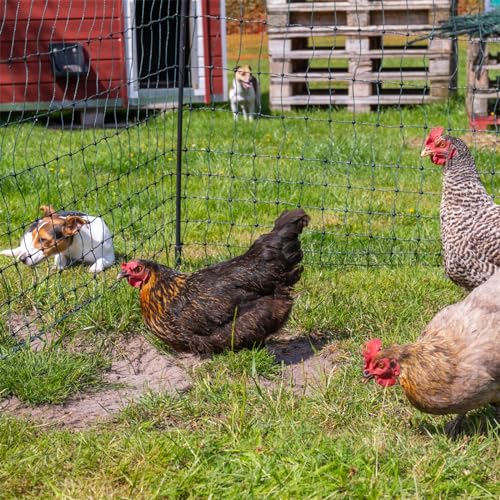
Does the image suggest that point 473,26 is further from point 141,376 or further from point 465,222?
point 141,376

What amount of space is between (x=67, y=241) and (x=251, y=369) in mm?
2177

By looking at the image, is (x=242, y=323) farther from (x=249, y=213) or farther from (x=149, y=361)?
(x=249, y=213)

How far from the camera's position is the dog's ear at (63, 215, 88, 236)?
595 centimetres

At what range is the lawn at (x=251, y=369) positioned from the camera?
131 inches

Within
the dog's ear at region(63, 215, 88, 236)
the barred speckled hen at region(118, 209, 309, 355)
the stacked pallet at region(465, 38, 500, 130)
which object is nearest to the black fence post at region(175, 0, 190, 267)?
the dog's ear at region(63, 215, 88, 236)

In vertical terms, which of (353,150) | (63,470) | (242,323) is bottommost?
(63,470)

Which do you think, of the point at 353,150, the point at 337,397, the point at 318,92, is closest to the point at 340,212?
the point at 353,150

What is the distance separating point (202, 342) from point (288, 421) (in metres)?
0.91

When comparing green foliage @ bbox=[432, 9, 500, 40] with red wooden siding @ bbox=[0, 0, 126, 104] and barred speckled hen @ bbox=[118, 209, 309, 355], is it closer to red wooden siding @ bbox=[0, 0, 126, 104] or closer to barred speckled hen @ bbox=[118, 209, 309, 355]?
red wooden siding @ bbox=[0, 0, 126, 104]

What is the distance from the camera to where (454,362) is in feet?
11.5

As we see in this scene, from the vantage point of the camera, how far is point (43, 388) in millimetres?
4160

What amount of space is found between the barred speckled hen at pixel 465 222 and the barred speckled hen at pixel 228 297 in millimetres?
795

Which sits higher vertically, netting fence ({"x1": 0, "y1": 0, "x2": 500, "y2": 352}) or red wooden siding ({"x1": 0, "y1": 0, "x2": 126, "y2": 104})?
red wooden siding ({"x1": 0, "y1": 0, "x2": 126, "y2": 104})

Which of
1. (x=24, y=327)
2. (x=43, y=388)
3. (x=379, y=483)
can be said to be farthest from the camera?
(x=24, y=327)
